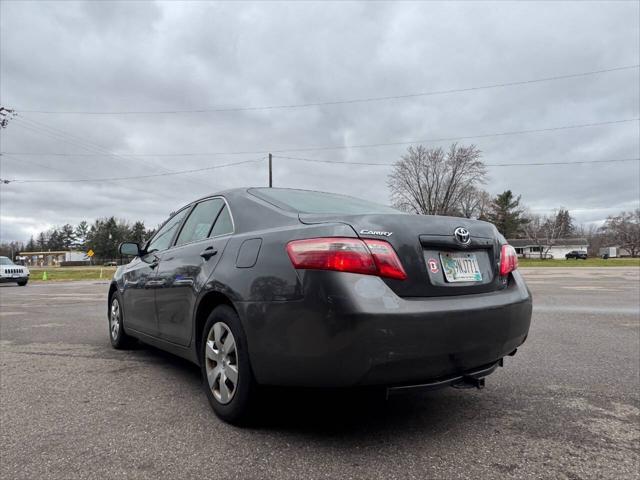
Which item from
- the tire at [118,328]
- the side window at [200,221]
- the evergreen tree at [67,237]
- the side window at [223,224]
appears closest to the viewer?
the side window at [223,224]

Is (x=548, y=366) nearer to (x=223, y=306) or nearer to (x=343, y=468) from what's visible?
(x=343, y=468)

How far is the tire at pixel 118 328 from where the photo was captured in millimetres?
4949

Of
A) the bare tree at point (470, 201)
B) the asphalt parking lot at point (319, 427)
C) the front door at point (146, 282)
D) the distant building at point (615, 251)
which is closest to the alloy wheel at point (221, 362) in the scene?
the asphalt parking lot at point (319, 427)

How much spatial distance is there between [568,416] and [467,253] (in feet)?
4.31

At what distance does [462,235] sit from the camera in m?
2.62

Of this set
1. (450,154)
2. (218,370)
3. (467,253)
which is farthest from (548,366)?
(450,154)

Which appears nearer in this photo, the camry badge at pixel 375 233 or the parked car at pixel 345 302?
the parked car at pixel 345 302

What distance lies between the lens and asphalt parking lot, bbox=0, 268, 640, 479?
2225mm

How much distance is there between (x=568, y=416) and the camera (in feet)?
9.69

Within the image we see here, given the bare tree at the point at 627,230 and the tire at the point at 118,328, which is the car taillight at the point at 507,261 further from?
the bare tree at the point at 627,230

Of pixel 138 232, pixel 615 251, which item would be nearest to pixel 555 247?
pixel 615 251

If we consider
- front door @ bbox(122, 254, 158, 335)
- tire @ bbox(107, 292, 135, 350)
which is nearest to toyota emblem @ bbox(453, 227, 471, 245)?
front door @ bbox(122, 254, 158, 335)

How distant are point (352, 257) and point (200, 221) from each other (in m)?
1.89

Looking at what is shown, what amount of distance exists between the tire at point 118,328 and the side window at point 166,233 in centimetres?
81
